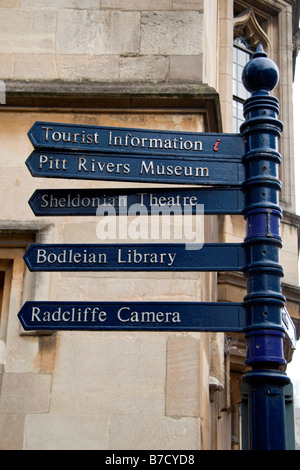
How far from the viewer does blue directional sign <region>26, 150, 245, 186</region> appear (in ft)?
13.1

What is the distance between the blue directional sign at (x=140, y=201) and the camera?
13.1 ft

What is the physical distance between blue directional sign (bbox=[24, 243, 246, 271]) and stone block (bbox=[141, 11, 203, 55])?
2.29 meters

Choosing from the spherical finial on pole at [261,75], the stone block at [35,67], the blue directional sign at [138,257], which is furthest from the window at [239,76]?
the blue directional sign at [138,257]

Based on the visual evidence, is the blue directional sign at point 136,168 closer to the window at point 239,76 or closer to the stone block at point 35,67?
the stone block at point 35,67

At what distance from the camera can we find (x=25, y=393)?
16.1 ft

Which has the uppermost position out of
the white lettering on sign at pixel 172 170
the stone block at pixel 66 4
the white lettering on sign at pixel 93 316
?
the stone block at pixel 66 4

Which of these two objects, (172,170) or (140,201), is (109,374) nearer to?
(140,201)

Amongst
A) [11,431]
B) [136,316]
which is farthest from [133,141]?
[11,431]

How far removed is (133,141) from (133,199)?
12.1 inches

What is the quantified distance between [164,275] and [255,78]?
1.61 m

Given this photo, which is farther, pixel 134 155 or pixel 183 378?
pixel 183 378

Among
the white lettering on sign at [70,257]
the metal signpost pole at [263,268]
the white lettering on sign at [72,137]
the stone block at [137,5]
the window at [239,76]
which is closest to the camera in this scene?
the metal signpost pole at [263,268]
